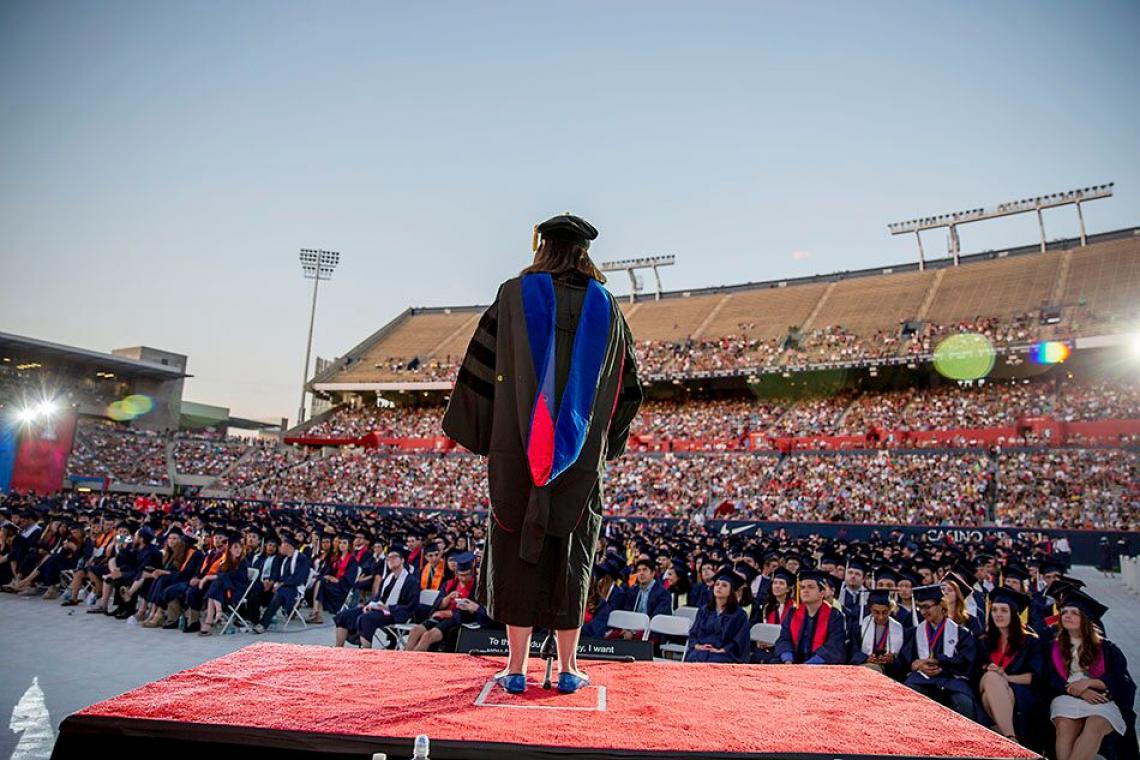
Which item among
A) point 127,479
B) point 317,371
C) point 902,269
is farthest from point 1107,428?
point 317,371

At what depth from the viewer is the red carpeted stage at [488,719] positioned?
6.80 feet

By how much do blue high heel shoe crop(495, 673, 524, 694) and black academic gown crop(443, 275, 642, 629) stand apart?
8.4 inches

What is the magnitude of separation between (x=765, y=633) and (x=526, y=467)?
5.14 metres

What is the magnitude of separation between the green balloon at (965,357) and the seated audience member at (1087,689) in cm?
2904

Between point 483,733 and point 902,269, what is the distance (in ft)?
145

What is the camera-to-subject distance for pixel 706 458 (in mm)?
29875

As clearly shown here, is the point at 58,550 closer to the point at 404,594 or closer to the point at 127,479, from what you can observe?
the point at 404,594

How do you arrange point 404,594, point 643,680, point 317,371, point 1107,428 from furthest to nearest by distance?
point 317,371
point 1107,428
point 404,594
point 643,680

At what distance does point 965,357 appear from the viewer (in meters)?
Answer: 31.0

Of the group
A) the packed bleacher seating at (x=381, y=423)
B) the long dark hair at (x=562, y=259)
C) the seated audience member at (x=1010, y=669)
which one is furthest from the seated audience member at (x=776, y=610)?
the packed bleacher seating at (x=381, y=423)

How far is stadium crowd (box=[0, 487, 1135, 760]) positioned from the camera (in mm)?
4852

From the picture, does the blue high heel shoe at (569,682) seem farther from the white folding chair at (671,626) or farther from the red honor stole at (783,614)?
the white folding chair at (671,626)

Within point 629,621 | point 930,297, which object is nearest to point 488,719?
point 629,621

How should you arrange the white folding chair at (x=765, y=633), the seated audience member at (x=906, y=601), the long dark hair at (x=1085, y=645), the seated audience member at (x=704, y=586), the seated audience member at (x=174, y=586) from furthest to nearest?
1. the seated audience member at (x=174, y=586)
2. the seated audience member at (x=704, y=586)
3. the white folding chair at (x=765, y=633)
4. the seated audience member at (x=906, y=601)
5. the long dark hair at (x=1085, y=645)
